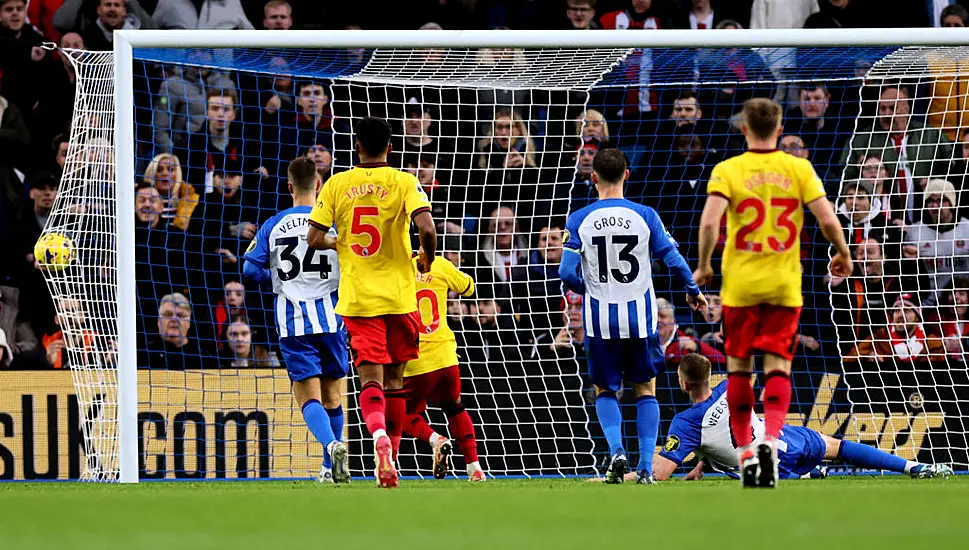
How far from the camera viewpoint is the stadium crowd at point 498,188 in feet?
37.4

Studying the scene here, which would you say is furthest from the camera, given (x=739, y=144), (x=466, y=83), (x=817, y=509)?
(x=739, y=144)

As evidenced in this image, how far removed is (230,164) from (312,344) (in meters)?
3.39

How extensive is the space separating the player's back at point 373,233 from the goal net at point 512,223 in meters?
2.17

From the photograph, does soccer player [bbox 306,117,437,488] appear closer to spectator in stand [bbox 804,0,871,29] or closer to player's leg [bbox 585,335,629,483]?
player's leg [bbox 585,335,629,483]

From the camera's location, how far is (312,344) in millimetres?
9281

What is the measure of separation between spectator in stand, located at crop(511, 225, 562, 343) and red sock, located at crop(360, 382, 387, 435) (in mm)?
3945

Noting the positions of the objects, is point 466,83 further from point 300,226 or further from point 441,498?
point 441,498

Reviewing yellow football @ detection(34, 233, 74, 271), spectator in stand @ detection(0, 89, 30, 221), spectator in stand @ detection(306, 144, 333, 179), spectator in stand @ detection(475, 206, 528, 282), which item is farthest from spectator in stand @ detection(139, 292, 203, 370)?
spectator in stand @ detection(475, 206, 528, 282)

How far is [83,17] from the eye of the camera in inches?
518

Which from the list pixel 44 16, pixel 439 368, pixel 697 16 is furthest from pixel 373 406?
pixel 697 16

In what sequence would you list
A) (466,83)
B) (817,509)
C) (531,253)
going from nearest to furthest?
(817,509) → (466,83) → (531,253)

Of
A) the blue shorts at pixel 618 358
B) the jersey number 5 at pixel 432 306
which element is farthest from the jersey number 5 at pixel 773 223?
the jersey number 5 at pixel 432 306

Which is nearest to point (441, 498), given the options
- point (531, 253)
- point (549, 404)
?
point (549, 404)

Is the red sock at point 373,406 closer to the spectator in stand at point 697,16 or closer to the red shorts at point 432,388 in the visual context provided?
the red shorts at point 432,388
